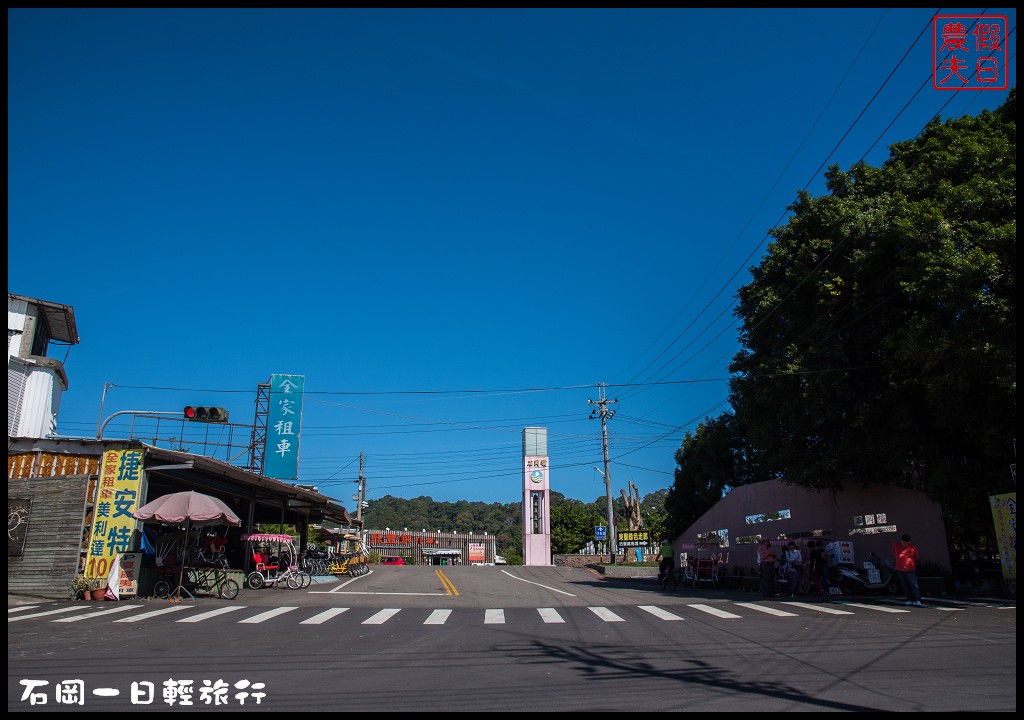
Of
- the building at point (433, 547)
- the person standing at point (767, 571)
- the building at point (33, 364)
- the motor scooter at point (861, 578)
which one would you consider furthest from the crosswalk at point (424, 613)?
the building at point (433, 547)

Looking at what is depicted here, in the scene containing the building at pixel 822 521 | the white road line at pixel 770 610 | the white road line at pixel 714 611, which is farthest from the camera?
the building at pixel 822 521

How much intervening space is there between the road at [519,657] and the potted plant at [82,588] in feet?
3.52

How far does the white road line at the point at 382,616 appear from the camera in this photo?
13.9 m

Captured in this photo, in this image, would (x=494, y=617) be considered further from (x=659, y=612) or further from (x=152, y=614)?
(x=152, y=614)

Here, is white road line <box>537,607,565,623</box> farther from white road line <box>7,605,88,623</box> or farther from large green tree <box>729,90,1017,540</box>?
white road line <box>7,605,88,623</box>

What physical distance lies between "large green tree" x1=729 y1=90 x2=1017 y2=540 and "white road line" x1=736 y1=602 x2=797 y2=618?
20.7 feet

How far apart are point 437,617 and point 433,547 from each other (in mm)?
44615

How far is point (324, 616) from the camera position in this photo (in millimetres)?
14961

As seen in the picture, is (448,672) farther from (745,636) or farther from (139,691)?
(745,636)

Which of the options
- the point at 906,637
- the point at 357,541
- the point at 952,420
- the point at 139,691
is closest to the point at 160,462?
the point at 139,691

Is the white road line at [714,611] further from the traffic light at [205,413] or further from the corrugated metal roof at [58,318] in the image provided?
the corrugated metal roof at [58,318]

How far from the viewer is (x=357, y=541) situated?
48.5m

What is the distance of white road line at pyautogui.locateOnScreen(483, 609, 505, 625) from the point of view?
13.9 meters

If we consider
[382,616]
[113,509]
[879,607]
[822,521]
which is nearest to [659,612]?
[879,607]
